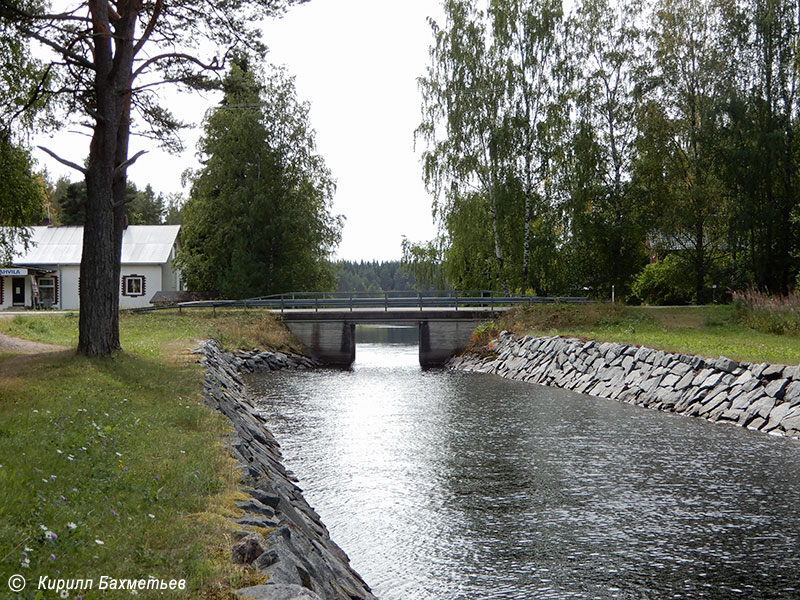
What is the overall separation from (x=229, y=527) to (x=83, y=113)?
608 inches

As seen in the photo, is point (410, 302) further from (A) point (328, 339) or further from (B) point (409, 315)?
(A) point (328, 339)

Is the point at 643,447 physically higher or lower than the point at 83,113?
lower

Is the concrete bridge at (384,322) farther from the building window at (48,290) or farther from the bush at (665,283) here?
the building window at (48,290)

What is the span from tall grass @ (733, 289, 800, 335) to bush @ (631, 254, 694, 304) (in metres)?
7.80

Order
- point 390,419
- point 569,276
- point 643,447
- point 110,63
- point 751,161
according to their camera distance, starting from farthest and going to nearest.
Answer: point 569,276 → point 751,161 → point 390,419 → point 110,63 → point 643,447

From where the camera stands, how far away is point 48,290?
5172 cm

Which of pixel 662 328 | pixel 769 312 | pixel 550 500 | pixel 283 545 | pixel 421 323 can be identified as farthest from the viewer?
pixel 421 323

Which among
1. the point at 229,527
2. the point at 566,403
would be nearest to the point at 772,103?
the point at 566,403

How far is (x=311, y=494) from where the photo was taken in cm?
1161

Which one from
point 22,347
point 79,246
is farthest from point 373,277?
point 22,347

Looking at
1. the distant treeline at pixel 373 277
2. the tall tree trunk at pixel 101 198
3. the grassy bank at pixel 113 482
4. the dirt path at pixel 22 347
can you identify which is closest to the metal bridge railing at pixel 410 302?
the dirt path at pixel 22 347

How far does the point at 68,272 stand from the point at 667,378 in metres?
42.5

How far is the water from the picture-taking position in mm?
8250

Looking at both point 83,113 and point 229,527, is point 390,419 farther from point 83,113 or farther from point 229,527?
point 229,527
